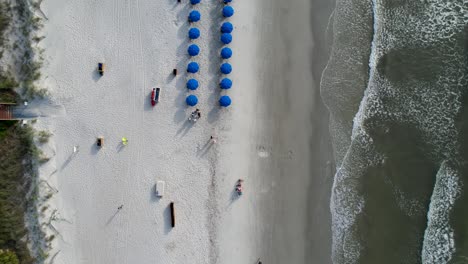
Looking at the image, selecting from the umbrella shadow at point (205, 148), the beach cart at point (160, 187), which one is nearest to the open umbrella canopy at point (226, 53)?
the umbrella shadow at point (205, 148)

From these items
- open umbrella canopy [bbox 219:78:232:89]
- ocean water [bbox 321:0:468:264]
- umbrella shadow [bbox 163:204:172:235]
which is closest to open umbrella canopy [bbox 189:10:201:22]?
open umbrella canopy [bbox 219:78:232:89]

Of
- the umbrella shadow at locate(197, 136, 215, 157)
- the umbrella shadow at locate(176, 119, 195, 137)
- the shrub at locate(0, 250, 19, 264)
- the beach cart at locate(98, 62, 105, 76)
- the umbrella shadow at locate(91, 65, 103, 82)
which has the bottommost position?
the shrub at locate(0, 250, 19, 264)

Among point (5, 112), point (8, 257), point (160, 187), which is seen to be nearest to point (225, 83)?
point (160, 187)

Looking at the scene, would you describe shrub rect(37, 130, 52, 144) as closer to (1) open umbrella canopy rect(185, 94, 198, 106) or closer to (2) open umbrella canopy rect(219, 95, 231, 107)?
(1) open umbrella canopy rect(185, 94, 198, 106)

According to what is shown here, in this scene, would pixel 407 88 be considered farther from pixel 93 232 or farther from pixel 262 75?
pixel 93 232

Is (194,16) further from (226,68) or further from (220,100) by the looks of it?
(220,100)

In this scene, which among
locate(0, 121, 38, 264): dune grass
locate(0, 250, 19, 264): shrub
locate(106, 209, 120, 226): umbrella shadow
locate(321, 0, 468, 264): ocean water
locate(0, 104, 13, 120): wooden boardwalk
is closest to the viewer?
locate(0, 250, 19, 264): shrub

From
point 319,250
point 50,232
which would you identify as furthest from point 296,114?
point 50,232
